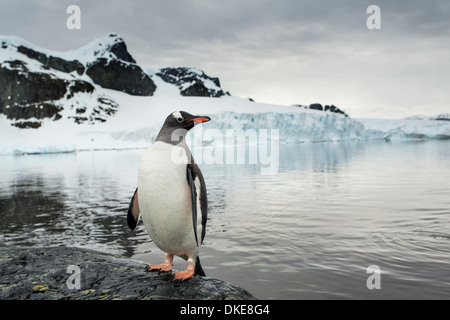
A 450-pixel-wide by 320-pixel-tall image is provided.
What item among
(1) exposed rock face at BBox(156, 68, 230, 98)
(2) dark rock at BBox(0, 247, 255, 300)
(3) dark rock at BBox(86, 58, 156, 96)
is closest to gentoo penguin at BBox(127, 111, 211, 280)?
(2) dark rock at BBox(0, 247, 255, 300)

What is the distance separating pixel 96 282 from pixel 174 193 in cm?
114

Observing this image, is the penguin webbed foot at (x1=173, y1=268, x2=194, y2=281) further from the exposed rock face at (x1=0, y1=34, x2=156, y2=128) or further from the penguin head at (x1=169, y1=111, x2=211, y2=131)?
the exposed rock face at (x1=0, y1=34, x2=156, y2=128)

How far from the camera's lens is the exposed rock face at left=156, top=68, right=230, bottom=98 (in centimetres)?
12300

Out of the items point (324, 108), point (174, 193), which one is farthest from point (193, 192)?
point (324, 108)

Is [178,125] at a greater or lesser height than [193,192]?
greater

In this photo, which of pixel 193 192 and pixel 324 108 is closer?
pixel 193 192

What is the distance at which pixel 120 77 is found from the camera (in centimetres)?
11969

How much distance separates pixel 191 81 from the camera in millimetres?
135875

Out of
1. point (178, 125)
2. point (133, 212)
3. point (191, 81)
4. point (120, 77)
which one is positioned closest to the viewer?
point (178, 125)

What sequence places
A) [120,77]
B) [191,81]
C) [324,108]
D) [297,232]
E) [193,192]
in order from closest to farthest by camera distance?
[193,192], [297,232], [120,77], [191,81], [324,108]

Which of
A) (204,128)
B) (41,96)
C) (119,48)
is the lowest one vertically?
(204,128)

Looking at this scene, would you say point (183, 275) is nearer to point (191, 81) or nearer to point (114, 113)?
point (114, 113)

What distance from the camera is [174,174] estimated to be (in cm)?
376
